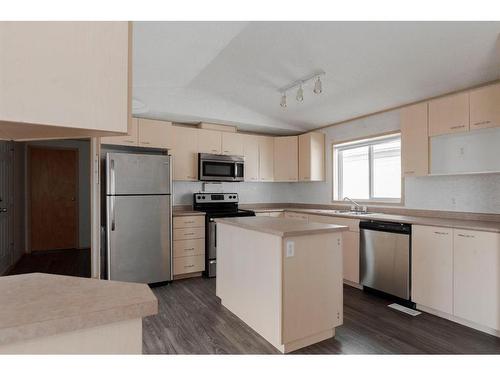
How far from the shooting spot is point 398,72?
3064mm

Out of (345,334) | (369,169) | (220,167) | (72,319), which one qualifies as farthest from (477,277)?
(220,167)

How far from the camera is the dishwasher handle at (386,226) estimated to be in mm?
3043

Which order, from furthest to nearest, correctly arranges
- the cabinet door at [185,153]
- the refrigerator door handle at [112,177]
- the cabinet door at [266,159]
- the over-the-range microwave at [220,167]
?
the cabinet door at [266,159] → the over-the-range microwave at [220,167] → the cabinet door at [185,153] → the refrigerator door handle at [112,177]

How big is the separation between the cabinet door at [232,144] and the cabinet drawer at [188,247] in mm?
1434

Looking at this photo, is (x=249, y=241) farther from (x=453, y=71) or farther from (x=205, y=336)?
(x=453, y=71)

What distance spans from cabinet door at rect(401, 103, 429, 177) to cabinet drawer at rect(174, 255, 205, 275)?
2.82 meters

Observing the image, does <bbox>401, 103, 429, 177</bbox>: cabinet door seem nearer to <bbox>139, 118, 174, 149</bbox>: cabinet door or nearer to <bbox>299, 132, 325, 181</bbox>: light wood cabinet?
<bbox>299, 132, 325, 181</bbox>: light wood cabinet

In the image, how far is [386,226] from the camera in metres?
3.22

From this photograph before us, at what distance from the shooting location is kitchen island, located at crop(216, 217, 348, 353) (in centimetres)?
217

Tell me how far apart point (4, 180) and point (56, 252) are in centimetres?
200

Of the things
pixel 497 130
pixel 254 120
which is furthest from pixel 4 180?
pixel 497 130

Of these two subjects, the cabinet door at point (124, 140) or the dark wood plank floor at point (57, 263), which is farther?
the dark wood plank floor at point (57, 263)

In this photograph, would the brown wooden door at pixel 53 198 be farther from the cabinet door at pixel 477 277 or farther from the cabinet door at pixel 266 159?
the cabinet door at pixel 477 277

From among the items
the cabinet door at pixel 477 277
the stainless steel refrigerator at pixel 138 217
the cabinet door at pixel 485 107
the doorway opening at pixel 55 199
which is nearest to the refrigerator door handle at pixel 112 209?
the stainless steel refrigerator at pixel 138 217
